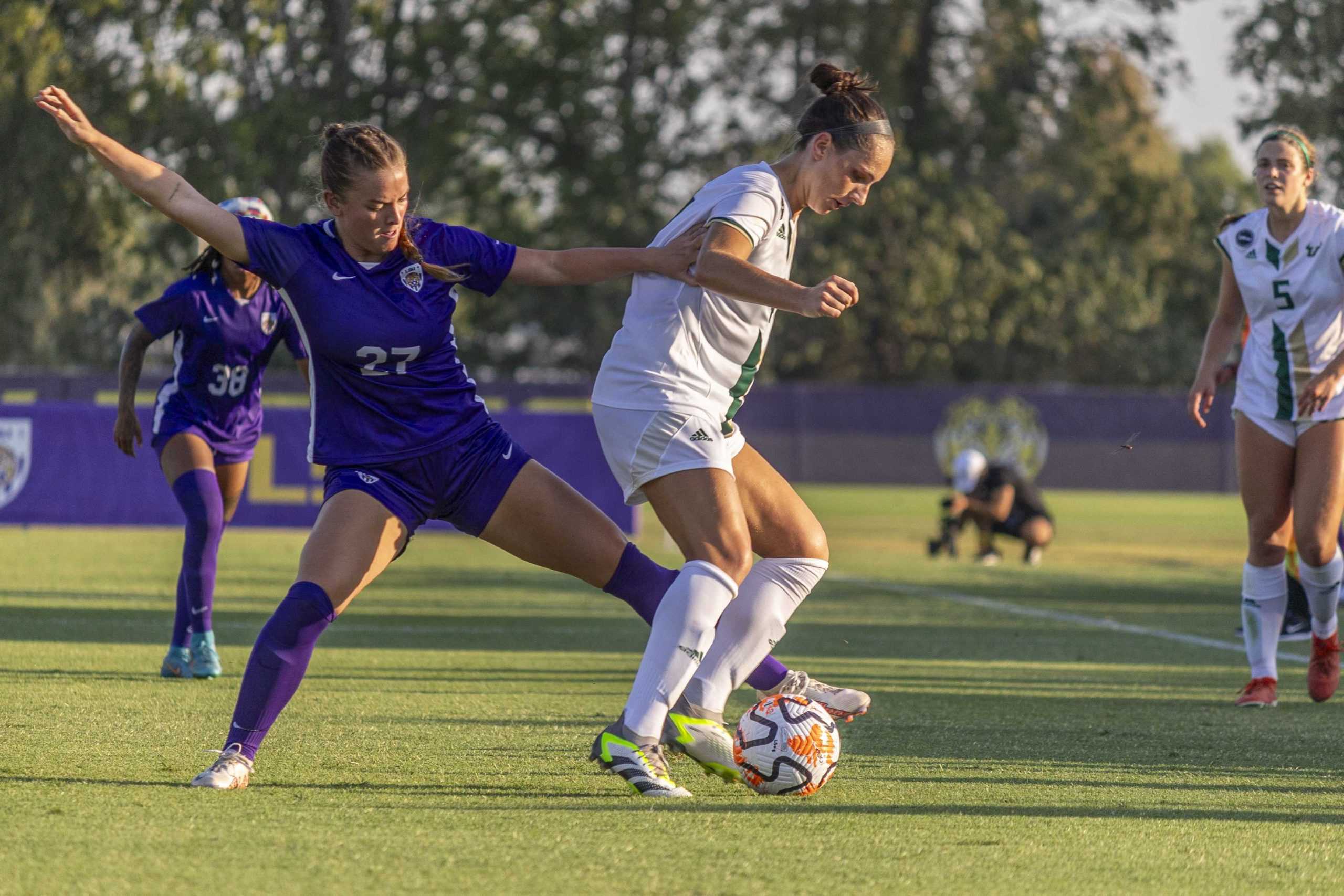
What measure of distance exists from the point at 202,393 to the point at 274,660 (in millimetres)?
2958

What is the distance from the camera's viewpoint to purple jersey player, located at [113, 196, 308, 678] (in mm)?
7309

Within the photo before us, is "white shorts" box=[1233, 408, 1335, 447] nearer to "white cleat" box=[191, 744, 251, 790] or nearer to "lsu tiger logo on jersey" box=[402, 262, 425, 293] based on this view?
"lsu tiger logo on jersey" box=[402, 262, 425, 293]

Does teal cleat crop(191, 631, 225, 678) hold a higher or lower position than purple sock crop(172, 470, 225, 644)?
lower

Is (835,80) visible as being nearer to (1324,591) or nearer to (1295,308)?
(1295,308)

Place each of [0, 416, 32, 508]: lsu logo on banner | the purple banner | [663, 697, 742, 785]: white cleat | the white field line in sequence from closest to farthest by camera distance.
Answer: [663, 697, 742, 785]: white cleat → the white field line → [0, 416, 32, 508]: lsu logo on banner → the purple banner

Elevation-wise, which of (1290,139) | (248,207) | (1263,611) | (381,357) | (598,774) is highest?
(1290,139)

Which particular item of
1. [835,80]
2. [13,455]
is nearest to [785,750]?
[835,80]

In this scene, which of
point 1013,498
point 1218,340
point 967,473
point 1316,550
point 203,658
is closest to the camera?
point 1316,550

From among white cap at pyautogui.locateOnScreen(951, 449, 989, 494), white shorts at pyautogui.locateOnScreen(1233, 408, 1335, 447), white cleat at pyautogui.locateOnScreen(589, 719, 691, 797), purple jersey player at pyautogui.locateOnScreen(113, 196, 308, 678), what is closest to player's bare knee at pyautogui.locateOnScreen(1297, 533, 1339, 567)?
white shorts at pyautogui.locateOnScreen(1233, 408, 1335, 447)

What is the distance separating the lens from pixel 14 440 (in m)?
16.7

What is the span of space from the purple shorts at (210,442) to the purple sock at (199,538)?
0.12 m

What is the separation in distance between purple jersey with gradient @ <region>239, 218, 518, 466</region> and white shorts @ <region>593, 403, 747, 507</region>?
0.46 m

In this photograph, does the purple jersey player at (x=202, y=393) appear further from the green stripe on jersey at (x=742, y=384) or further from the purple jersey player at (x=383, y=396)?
the green stripe on jersey at (x=742, y=384)

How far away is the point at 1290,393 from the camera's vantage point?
6965 mm
